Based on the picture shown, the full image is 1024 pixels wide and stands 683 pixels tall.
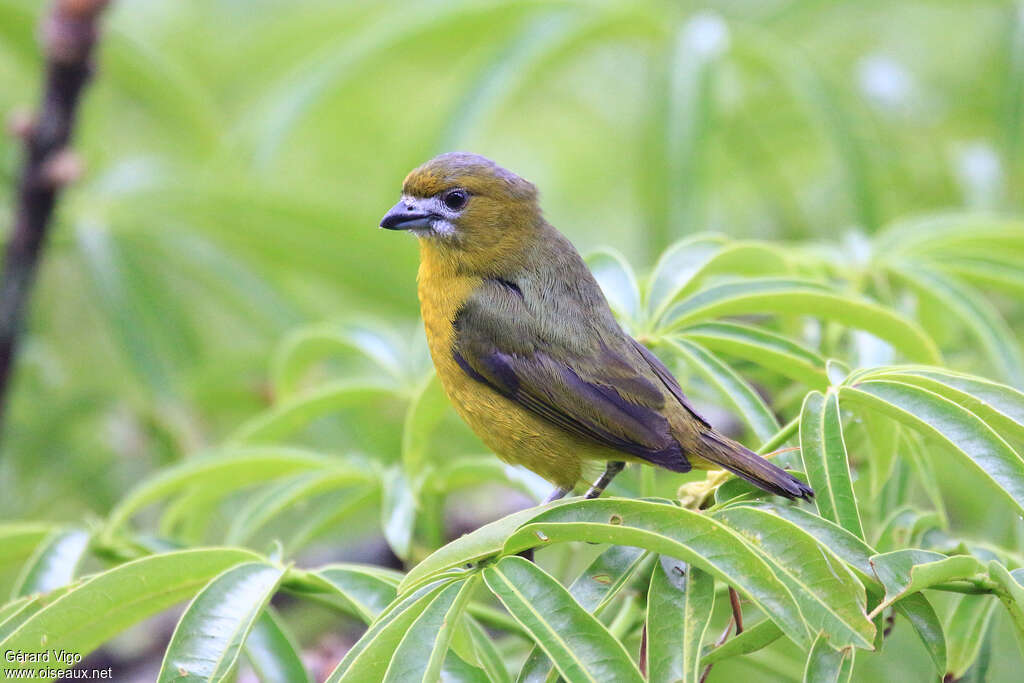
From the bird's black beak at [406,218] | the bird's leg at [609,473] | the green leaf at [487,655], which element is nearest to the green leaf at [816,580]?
the green leaf at [487,655]

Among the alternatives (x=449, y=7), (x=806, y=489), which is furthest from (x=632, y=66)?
(x=806, y=489)

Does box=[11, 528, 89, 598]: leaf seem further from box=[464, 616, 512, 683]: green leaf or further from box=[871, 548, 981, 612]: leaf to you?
box=[871, 548, 981, 612]: leaf

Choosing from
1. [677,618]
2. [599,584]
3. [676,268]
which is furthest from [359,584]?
[676,268]

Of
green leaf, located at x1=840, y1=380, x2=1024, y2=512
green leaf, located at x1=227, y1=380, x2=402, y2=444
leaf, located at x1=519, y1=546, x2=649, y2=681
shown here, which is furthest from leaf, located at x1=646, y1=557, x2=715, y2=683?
green leaf, located at x1=227, y1=380, x2=402, y2=444

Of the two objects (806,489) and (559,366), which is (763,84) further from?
(806,489)

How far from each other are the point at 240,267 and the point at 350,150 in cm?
183

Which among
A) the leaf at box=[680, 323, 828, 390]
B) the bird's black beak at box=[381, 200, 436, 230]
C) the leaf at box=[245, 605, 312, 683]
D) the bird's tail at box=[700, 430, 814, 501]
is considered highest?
the bird's black beak at box=[381, 200, 436, 230]

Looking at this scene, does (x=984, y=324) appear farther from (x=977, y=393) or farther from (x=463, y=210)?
(x=463, y=210)

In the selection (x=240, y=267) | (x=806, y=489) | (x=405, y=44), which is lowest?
(x=806, y=489)

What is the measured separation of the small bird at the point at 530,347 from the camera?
6.97 ft

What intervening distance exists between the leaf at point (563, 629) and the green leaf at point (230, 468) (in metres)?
0.82

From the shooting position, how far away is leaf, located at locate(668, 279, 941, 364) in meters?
2.03

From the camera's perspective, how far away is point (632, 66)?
5.46 m

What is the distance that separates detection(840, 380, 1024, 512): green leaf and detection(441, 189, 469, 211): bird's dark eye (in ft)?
4.12
